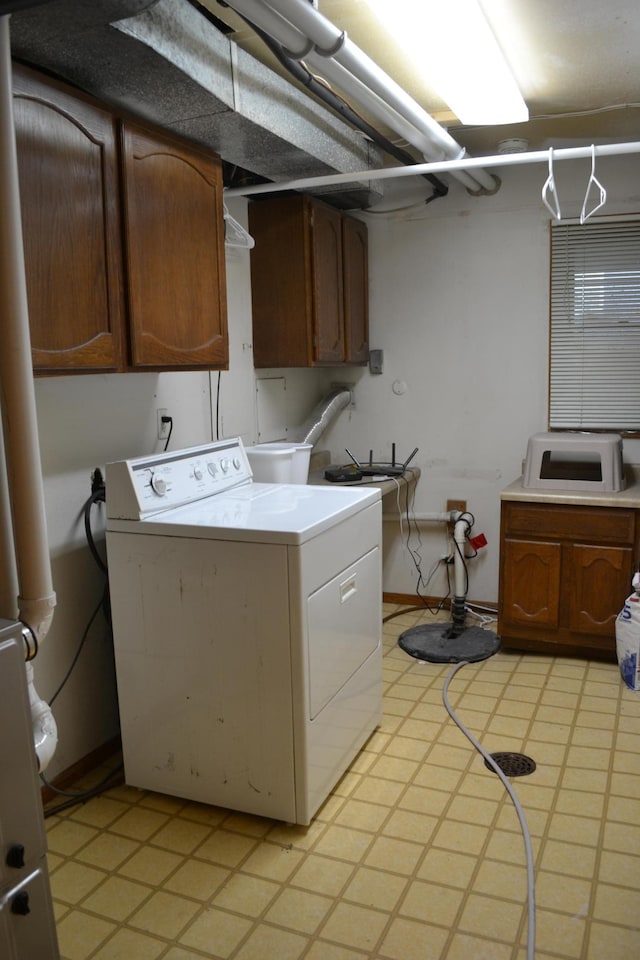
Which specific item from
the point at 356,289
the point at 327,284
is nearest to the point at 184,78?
the point at 327,284

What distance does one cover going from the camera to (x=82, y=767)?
2.62m

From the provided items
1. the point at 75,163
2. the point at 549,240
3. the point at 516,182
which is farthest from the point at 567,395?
the point at 75,163

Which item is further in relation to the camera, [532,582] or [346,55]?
[532,582]

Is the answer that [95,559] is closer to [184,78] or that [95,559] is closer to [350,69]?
[184,78]

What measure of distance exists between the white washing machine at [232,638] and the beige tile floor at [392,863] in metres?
0.14

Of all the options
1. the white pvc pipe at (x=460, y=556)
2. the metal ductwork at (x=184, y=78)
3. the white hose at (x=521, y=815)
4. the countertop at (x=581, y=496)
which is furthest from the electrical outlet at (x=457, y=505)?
the metal ductwork at (x=184, y=78)

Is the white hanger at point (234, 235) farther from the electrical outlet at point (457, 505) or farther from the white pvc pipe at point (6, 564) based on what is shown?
the electrical outlet at point (457, 505)

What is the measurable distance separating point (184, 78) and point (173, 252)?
0.53 meters

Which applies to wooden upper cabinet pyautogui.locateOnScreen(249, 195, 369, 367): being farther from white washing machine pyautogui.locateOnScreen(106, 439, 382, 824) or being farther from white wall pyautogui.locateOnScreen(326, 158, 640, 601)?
white washing machine pyautogui.locateOnScreen(106, 439, 382, 824)

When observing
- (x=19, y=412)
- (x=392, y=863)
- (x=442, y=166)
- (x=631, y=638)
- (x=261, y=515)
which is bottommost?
(x=392, y=863)

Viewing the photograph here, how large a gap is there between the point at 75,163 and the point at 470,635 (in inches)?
113

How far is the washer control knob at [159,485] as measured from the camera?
240cm

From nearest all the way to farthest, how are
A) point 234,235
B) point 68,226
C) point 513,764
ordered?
point 68,226
point 513,764
point 234,235

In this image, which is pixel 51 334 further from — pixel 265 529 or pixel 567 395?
pixel 567 395
